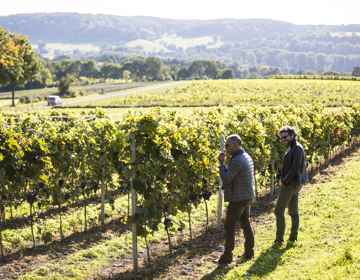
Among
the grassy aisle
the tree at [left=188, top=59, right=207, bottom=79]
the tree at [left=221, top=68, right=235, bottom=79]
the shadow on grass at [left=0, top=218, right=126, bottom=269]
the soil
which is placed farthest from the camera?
the tree at [left=188, top=59, right=207, bottom=79]

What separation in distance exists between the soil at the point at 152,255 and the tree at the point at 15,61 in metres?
44.0

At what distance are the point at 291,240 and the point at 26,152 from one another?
5817 millimetres

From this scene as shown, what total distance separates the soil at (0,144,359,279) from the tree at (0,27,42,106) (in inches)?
1733

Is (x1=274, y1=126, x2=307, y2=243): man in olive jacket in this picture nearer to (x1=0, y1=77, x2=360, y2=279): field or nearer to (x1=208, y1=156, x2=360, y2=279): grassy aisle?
(x1=208, y1=156, x2=360, y2=279): grassy aisle

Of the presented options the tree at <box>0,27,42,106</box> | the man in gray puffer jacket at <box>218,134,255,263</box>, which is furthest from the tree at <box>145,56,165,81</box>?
the man in gray puffer jacket at <box>218,134,255,263</box>

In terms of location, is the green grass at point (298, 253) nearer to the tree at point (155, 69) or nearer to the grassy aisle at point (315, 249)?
the grassy aisle at point (315, 249)

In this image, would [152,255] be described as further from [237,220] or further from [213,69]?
[213,69]

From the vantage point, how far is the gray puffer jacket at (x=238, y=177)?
562 cm

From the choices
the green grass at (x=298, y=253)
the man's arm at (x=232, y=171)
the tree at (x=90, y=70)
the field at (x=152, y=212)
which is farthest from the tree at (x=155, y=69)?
the man's arm at (x=232, y=171)

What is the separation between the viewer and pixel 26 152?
24.2 ft

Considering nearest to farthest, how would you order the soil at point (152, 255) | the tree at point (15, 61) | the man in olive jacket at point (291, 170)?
1. the soil at point (152, 255)
2. the man in olive jacket at point (291, 170)
3. the tree at point (15, 61)

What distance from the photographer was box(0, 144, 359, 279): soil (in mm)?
6203

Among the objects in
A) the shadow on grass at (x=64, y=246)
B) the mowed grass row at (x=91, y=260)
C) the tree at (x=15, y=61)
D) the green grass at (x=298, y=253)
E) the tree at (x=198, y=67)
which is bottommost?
the shadow on grass at (x=64, y=246)

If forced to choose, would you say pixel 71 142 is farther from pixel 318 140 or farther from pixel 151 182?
pixel 318 140
